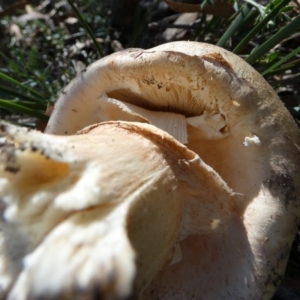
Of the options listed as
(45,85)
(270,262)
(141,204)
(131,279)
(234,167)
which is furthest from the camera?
(45,85)

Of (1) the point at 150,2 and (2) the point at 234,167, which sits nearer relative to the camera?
(2) the point at 234,167

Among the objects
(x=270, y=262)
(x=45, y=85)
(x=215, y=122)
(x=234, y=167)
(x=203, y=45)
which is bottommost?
(x=45, y=85)

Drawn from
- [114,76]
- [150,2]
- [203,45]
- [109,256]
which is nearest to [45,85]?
[150,2]

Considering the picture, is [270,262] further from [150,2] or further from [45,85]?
[150,2]

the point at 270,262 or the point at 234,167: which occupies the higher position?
the point at 234,167

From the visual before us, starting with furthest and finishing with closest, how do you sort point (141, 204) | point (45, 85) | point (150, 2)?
1. point (150, 2)
2. point (45, 85)
3. point (141, 204)

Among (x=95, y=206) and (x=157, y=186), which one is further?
(x=157, y=186)

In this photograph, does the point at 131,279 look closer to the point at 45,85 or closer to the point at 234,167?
the point at 234,167
